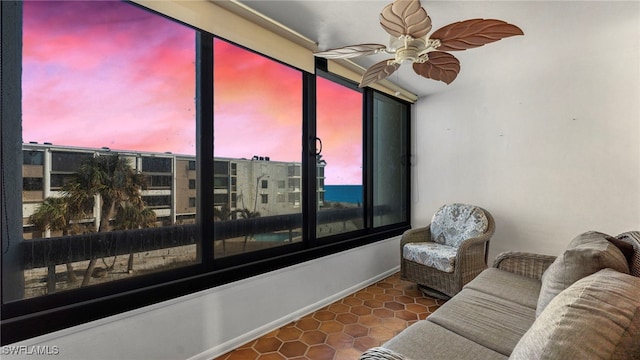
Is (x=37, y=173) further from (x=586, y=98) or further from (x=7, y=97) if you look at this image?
(x=586, y=98)

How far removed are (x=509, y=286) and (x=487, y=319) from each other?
0.53 metres

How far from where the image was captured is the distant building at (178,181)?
4.20 ft

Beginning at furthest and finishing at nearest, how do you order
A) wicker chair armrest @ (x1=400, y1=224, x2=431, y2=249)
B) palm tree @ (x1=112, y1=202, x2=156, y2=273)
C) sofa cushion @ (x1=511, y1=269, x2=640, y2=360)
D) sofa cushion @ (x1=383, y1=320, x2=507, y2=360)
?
wicker chair armrest @ (x1=400, y1=224, x2=431, y2=249)
palm tree @ (x1=112, y1=202, x2=156, y2=273)
sofa cushion @ (x1=383, y1=320, x2=507, y2=360)
sofa cushion @ (x1=511, y1=269, x2=640, y2=360)

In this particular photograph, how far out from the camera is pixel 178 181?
1734 millimetres

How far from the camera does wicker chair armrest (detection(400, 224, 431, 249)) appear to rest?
2.90 meters

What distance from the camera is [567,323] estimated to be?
679 millimetres

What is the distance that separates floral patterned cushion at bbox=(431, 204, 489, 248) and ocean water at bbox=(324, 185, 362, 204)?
0.93 meters

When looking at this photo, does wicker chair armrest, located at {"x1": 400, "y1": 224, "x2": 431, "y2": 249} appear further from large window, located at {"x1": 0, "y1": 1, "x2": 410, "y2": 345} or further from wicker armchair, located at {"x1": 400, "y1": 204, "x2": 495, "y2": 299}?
large window, located at {"x1": 0, "y1": 1, "x2": 410, "y2": 345}

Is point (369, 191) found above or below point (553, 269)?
above

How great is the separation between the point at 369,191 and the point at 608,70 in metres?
2.48

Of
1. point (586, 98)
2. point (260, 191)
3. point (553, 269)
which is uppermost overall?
point (586, 98)

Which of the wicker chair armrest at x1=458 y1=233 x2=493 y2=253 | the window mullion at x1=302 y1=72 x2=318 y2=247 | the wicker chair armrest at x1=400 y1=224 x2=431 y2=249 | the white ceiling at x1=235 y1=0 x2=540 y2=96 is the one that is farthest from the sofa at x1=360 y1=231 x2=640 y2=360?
the white ceiling at x1=235 y1=0 x2=540 y2=96

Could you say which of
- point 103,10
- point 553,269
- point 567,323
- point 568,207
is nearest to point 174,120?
point 103,10

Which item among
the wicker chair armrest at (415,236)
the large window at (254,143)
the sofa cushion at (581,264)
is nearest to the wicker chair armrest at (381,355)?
the sofa cushion at (581,264)
